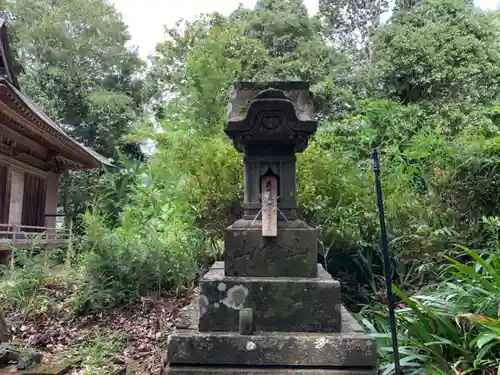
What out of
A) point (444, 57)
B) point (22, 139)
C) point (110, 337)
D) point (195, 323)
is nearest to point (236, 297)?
point (195, 323)

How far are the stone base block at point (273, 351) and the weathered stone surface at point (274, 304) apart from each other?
0.13m

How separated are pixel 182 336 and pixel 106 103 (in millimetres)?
14761

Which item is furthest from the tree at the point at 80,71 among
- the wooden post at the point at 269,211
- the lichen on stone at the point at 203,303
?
the lichen on stone at the point at 203,303

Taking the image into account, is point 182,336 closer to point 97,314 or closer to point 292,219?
point 292,219

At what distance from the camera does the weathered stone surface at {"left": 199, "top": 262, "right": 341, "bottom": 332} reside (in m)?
2.84

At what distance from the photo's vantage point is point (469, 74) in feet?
31.6

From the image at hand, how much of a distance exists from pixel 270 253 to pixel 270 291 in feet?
0.96

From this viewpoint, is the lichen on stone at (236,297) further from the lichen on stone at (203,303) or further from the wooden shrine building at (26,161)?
the wooden shrine building at (26,161)

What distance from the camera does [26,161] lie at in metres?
10.0

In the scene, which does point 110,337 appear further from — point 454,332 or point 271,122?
point 454,332

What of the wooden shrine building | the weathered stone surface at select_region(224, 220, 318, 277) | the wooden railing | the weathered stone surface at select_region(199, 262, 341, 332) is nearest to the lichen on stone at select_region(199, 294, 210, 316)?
the weathered stone surface at select_region(199, 262, 341, 332)

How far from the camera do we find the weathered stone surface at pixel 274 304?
2.84 m

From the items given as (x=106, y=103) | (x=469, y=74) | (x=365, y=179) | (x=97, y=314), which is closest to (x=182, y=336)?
(x=97, y=314)

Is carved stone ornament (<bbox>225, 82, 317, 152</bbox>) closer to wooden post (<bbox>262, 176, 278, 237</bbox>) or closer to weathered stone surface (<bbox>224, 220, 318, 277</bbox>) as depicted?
wooden post (<bbox>262, 176, 278, 237</bbox>)
